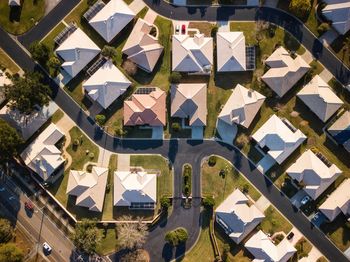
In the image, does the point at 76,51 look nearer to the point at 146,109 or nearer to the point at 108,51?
the point at 108,51

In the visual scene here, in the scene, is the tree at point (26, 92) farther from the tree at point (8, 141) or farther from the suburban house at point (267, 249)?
the suburban house at point (267, 249)

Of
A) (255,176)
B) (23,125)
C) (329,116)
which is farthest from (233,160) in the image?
(23,125)

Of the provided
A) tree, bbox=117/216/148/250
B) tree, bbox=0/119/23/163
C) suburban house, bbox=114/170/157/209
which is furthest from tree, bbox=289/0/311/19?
tree, bbox=0/119/23/163

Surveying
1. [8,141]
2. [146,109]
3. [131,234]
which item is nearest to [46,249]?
[131,234]

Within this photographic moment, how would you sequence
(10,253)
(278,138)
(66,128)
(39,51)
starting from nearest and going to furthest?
(10,253) < (39,51) < (278,138) < (66,128)

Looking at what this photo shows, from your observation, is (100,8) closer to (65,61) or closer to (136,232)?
(65,61)

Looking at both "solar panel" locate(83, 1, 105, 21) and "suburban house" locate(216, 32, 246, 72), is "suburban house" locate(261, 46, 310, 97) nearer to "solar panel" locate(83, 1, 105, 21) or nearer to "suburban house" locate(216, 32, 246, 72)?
"suburban house" locate(216, 32, 246, 72)
